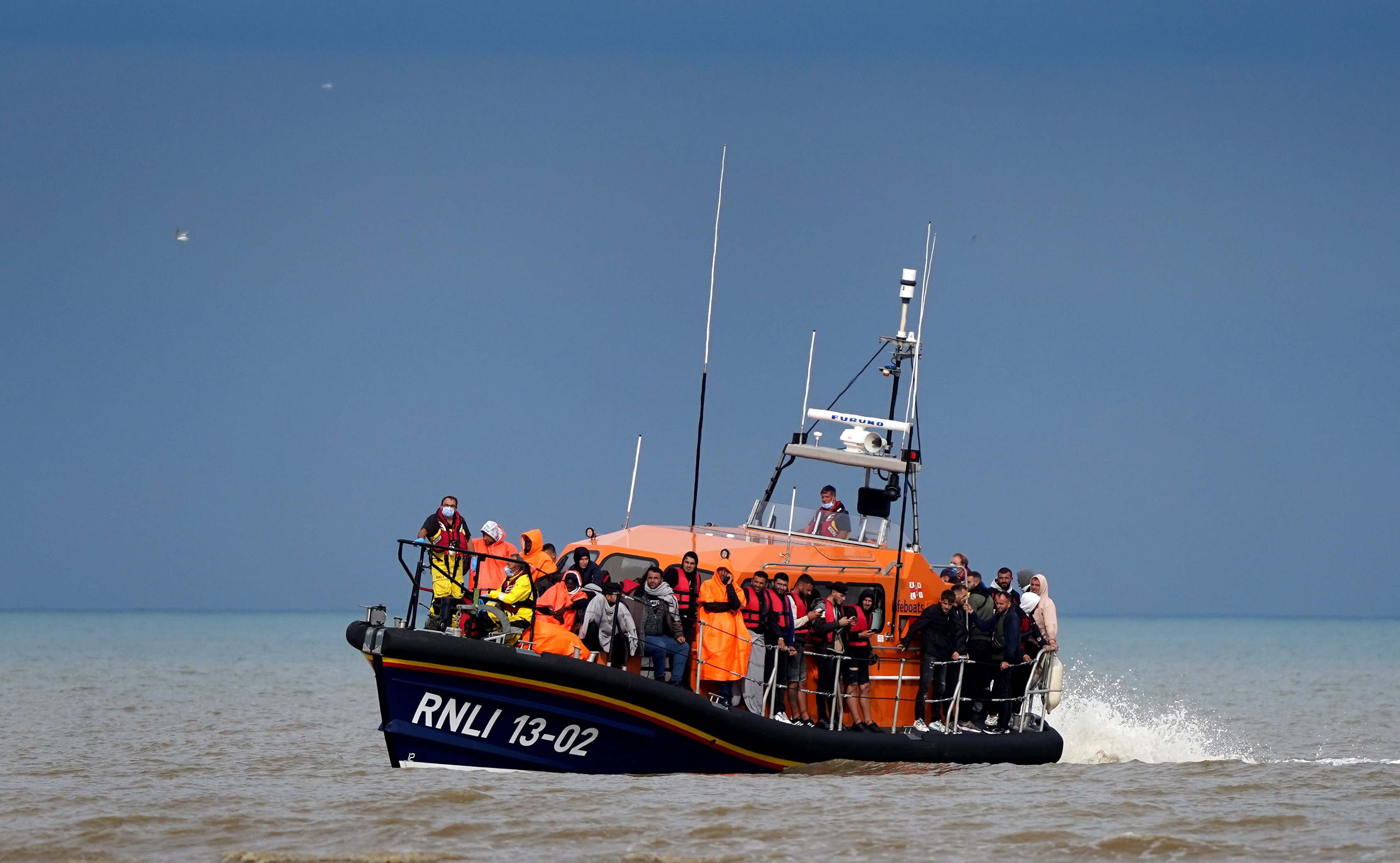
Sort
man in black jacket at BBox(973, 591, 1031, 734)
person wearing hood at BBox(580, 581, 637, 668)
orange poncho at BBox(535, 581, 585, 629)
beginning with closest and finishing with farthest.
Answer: orange poncho at BBox(535, 581, 585, 629), person wearing hood at BBox(580, 581, 637, 668), man in black jacket at BBox(973, 591, 1031, 734)

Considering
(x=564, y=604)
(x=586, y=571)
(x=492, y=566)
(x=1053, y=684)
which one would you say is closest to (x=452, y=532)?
(x=492, y=566)

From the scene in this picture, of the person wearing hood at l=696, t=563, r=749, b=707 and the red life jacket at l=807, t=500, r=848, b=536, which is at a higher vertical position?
the red life jacket at l=807, t=500, r=848, b=536

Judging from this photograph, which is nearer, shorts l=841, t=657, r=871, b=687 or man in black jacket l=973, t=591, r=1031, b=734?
shorts l=841, t=657, r=871, b=687

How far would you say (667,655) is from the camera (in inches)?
433

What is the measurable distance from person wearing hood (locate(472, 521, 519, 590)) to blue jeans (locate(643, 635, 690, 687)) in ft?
4.59

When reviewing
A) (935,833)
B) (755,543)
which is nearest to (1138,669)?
(755,543)

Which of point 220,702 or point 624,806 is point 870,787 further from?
point 220,702

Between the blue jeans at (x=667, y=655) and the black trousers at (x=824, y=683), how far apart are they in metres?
1.24

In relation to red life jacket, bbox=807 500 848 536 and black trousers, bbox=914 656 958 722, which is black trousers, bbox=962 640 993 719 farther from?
red life jacket, bbox=807 500 848 536

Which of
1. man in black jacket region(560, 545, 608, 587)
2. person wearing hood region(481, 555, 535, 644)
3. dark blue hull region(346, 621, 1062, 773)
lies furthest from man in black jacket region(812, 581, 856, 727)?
person wearing hood region(481, 555, 535, 644)

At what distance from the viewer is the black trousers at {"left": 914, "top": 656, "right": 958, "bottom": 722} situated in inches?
475

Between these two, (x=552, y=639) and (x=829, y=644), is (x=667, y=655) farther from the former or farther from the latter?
(x=829, y=644)

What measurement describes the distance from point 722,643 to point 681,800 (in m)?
1.45

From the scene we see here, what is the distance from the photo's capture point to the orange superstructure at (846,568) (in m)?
12.0
